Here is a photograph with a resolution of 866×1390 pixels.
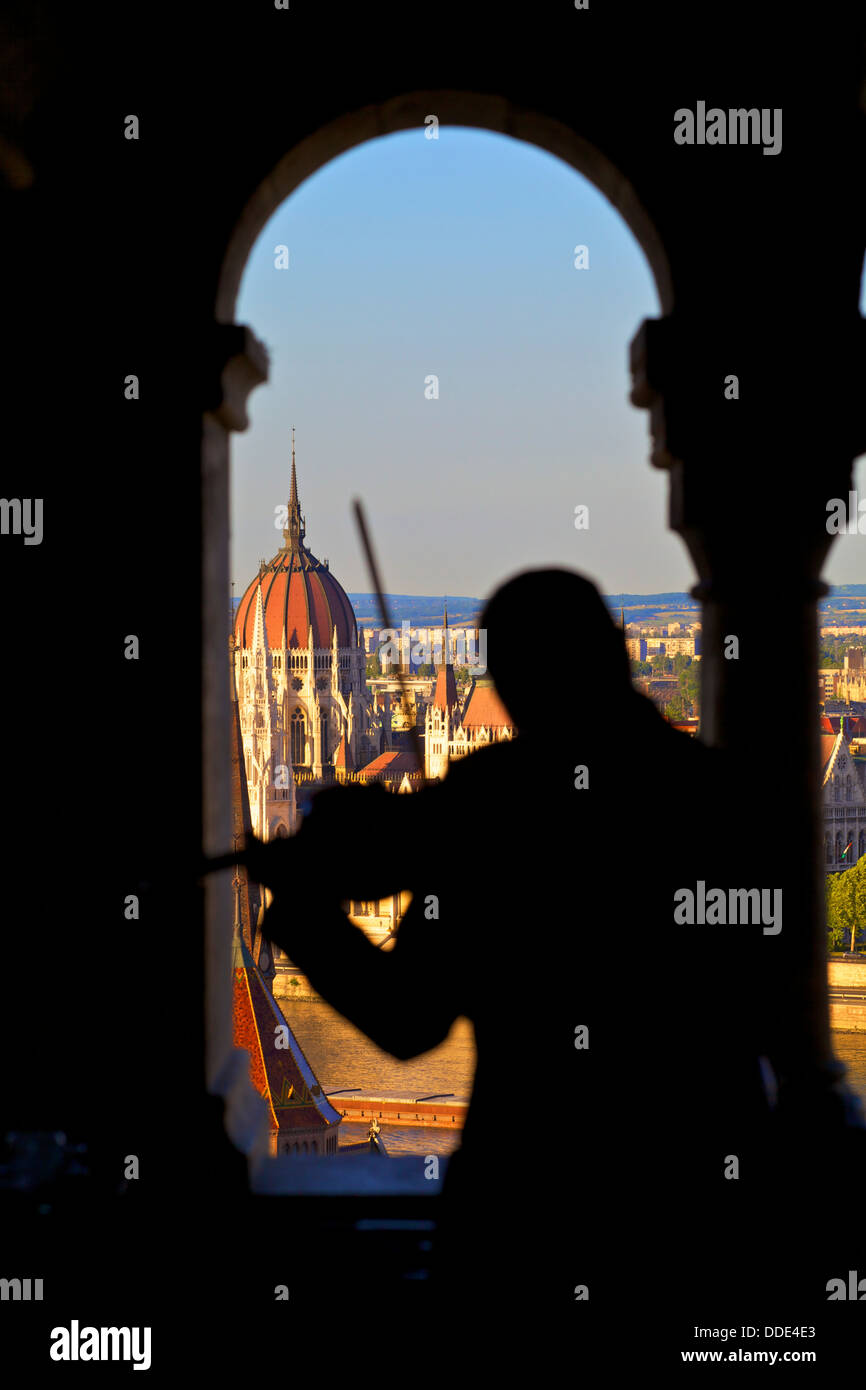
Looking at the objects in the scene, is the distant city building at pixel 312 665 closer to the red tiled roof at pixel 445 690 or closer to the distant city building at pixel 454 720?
the distant city building at pixel 454 720

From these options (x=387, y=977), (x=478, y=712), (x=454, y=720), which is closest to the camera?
(x=387, y=977)

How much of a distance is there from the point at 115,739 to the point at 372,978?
846 mm

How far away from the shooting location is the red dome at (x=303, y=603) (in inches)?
2958

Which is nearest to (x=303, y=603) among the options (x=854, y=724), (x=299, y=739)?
(x=299, y=739)

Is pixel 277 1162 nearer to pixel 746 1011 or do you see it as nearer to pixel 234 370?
pixel 746 1011

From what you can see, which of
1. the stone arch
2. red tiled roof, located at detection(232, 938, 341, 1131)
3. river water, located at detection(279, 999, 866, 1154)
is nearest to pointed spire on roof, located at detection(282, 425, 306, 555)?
river water, located at detection(279, 999, 866, 1154)

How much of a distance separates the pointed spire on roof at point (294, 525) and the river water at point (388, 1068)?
26.9 meters

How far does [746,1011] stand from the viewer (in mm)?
1918

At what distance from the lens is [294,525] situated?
68.8 m

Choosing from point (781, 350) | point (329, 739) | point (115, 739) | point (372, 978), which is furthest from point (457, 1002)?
point (329, 739)

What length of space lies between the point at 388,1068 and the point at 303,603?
38082mm

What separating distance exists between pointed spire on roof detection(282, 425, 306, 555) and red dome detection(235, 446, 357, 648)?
0.21ft

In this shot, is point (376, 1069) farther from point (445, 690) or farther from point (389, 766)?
point (445, 690)

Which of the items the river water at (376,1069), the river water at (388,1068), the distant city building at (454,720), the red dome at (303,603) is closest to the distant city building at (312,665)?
the red dome at (303,603)
